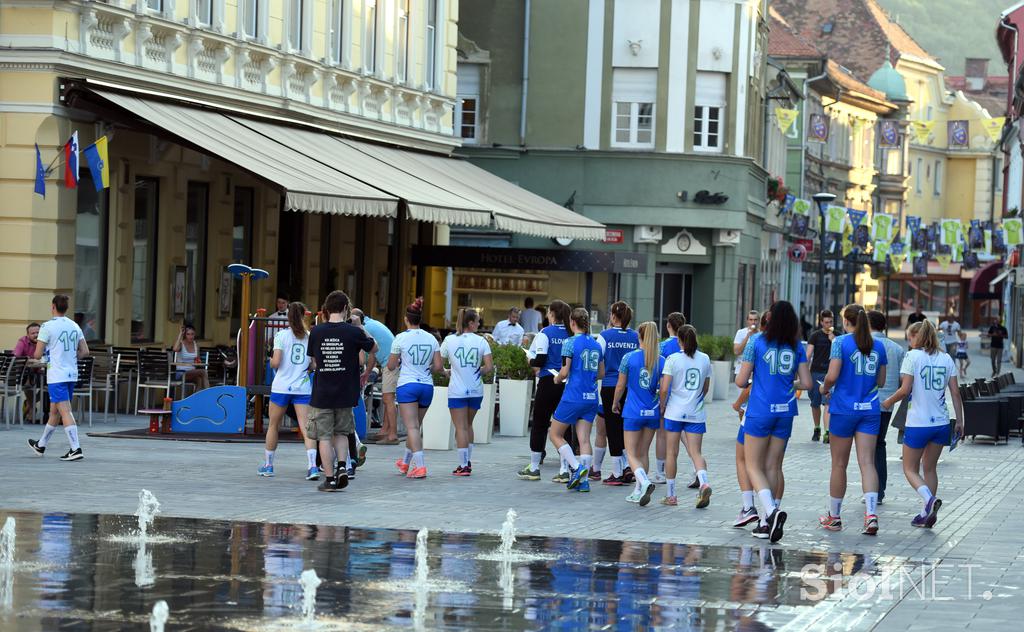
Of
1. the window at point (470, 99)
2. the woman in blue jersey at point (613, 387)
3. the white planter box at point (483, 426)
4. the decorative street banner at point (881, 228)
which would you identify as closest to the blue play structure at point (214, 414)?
the white planter box at point (483, 426)

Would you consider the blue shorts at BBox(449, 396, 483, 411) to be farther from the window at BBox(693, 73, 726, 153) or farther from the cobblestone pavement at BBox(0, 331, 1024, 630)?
the window at BBox(693, 73, 726, 153)

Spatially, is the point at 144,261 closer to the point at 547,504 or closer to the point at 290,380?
the point at 290,380

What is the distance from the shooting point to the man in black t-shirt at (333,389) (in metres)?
16.5

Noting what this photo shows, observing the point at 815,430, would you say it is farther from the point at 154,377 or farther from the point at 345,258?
the point at 345,258

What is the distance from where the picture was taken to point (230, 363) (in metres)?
25.2

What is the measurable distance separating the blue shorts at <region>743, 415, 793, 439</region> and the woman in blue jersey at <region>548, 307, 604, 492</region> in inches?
127

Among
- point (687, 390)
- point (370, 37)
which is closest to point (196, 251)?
point (370, 37)

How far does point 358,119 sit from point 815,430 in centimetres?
1068

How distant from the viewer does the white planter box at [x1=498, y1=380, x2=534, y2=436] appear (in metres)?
24.6

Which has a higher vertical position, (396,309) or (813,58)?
(813,58)

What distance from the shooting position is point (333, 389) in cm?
1659

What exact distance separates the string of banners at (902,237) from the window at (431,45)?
2306 centimetres

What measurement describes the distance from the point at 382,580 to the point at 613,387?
724 centimetres

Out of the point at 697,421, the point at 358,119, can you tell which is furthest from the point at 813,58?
the point at 697,421
